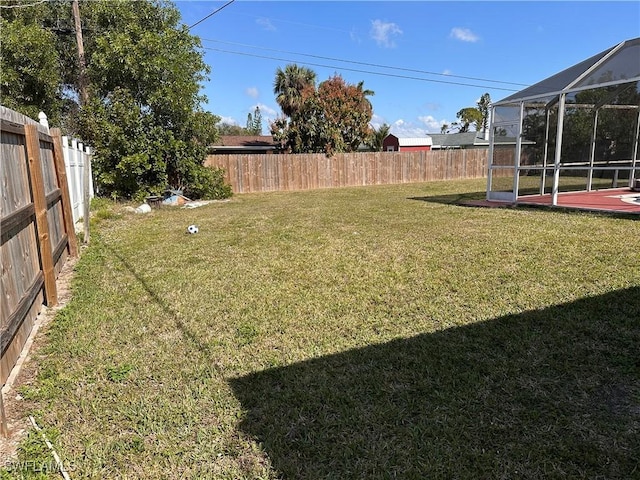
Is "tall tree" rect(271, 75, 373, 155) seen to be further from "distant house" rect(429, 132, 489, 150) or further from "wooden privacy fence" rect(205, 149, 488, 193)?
"distant house" rect(429, 132, 489, 150)

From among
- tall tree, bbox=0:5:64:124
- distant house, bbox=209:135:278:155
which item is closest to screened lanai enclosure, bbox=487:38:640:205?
tall tree, bbox=0:5:64:124

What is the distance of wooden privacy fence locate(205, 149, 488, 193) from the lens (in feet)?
55.2

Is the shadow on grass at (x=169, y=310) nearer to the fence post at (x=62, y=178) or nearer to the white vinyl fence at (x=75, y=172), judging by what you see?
the fence post at (x=62, y=178)

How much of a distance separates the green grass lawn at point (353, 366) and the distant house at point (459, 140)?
34823mm

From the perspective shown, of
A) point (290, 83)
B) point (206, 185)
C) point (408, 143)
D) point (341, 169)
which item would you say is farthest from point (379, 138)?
point (206, 185)

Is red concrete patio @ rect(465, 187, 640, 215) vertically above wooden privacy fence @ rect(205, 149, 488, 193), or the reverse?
wooden privacy fence @ rect(205, 149, 488, 193)

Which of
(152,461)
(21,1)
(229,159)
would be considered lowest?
(152,461)

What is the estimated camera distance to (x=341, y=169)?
1902 cm

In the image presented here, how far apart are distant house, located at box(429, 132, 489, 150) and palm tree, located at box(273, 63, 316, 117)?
57.2ft

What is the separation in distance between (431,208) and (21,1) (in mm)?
15334

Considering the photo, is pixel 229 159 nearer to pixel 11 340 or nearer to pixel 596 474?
pixel 11 340

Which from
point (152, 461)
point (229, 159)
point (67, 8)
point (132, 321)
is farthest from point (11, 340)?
point (67, 8)

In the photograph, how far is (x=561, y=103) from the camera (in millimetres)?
8633

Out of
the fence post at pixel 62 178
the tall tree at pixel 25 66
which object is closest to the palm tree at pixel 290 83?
the tall tree at pixel 25 66
